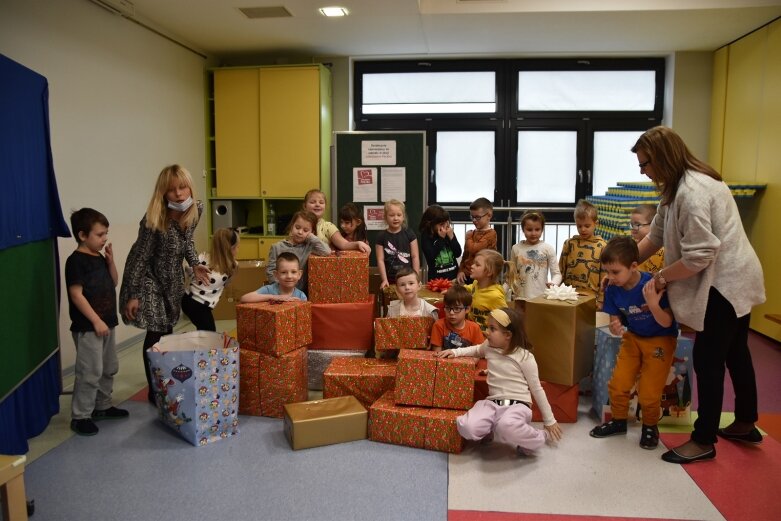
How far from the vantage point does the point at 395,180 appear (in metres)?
5.51

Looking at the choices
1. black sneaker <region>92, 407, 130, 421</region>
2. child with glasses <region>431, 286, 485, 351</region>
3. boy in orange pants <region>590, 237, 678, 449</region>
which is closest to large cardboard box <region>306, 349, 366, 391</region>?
child with glasses <region>431, 286, 485, 351</region>

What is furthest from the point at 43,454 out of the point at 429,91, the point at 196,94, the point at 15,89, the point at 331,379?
the point at 429,91

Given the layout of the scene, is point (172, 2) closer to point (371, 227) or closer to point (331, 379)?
point (371, 227)

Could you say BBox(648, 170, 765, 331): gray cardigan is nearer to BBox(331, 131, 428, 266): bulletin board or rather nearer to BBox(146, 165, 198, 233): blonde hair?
BBox(146, 165, 198, 233): blonde hair

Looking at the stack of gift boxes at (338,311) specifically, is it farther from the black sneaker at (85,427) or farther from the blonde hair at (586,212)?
the blonde hair at (586,212)

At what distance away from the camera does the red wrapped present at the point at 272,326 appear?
122 inches

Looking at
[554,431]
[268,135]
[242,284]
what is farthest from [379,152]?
[554,431]

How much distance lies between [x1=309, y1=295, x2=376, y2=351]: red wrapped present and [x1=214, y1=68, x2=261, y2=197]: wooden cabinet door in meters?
2.83

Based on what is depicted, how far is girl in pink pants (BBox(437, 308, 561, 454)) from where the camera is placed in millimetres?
2711

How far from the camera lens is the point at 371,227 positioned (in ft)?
18.3

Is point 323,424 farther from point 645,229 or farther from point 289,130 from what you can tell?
point 289,130

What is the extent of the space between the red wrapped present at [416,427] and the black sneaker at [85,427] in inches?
53.4

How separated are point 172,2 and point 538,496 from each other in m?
4.08

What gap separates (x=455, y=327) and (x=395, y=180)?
8.35 feet
